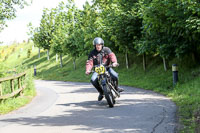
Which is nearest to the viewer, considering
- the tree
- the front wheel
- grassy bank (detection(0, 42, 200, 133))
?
grassy bank (detection(0, 42, 200, 133))

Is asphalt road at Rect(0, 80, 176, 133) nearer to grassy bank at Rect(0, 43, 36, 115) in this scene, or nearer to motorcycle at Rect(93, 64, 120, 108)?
motorcycle at Rect(93, 64, 120, 108)

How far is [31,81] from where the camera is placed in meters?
13.5

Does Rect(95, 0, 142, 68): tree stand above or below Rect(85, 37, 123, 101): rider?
above

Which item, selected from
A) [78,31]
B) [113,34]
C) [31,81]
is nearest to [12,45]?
[78,31]

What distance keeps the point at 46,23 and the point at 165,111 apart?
41789 millimetres

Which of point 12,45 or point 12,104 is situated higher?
point 12,45

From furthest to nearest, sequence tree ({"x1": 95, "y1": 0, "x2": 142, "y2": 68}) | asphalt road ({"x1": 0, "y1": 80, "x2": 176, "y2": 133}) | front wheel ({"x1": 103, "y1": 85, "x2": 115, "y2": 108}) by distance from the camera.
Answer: tree ({"x1": 95, "y1": 0, "x2": 142, "y2": 68}) → front wheel ({"x1": 103, "y1": 85, "x2": 115, "y2": 108}) → asphalt road ({"x1": 0, "y1": 80, "x2": 176, "y2": 133})

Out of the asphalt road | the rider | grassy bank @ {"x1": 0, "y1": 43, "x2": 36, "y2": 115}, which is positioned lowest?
the asphalt road

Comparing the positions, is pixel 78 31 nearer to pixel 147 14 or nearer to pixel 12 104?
pixel 147 14

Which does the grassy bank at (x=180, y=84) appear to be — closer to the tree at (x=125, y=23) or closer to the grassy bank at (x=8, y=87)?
the grassy bank at (x=8, y=87)

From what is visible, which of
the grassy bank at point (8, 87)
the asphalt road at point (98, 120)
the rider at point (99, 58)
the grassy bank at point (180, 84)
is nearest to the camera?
the asphalt road at point (98, 120)

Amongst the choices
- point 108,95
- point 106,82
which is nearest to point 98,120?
point 108,95

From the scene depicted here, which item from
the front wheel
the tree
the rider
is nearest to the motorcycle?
the front wheel

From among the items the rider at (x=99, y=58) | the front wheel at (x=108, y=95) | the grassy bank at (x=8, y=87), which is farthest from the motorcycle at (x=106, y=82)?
the grassy bank at (x=8, y=87)
